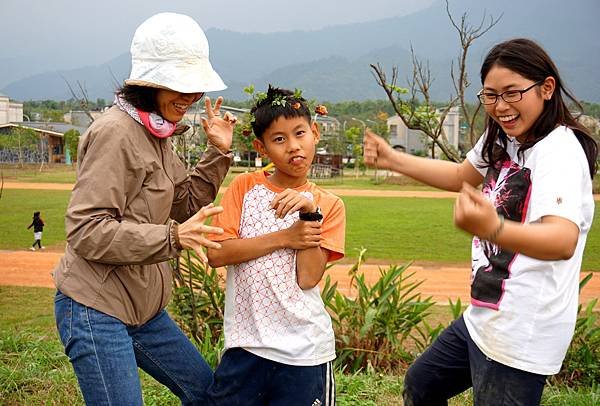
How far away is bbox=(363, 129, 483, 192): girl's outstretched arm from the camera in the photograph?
8.50 feet

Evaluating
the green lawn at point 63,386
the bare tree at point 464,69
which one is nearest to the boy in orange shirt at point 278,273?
the green lawn at point 63,386

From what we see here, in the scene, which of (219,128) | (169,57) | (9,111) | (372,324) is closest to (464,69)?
(372,324)

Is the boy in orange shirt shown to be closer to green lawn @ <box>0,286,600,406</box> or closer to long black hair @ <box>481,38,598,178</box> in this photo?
long black hair @ <box>481,38,598,178</box>

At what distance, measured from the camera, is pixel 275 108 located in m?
2.49

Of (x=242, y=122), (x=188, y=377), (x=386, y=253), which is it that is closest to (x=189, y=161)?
(x=242, y=122)

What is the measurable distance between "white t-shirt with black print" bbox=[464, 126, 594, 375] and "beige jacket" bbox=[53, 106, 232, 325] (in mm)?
985

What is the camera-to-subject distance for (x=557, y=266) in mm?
2037

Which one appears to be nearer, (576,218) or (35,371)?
(576,218)

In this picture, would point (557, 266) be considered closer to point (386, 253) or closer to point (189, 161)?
point (189, 161)

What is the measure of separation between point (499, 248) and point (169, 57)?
120cm

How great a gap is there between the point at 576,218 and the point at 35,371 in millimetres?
3262

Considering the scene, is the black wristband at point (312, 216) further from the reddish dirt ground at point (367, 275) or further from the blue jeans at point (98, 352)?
the reddish dirt ground at point (367, 275)

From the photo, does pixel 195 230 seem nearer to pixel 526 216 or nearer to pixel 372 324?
pixel 526 216

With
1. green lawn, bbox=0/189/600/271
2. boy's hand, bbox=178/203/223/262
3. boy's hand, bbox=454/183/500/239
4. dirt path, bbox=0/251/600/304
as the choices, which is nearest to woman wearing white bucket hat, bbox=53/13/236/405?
boy's hand, bbox=178/203/223/262
